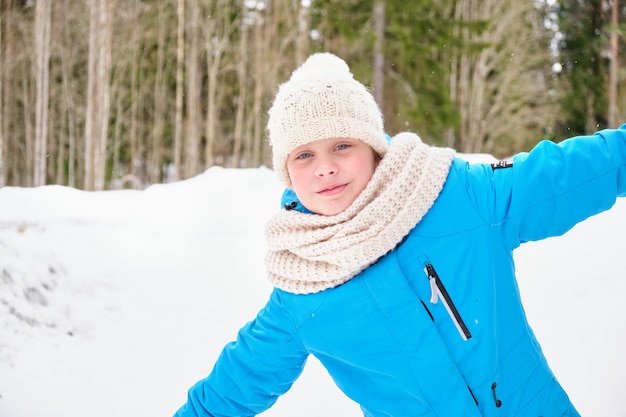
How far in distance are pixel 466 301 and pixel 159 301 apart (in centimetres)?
278

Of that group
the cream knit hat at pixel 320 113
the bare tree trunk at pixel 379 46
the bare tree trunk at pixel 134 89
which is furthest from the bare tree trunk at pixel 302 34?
the cream knit hat at pixel 320 113

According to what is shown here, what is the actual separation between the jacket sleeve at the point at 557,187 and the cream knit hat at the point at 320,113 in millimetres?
396

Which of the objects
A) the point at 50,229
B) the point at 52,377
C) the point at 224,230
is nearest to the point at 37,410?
the point at 52,377

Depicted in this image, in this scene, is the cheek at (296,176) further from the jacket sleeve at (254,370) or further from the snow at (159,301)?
the snow at (159,301)

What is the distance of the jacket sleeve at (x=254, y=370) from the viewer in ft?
5.12

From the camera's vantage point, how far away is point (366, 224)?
1.45 m

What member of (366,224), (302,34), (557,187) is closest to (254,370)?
(366,224)

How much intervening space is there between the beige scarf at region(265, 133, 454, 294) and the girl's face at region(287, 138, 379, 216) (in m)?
0.04

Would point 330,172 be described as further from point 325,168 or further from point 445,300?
point 445,300

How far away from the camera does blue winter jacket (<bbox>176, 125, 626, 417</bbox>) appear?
4.37 ft

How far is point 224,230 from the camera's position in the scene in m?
4.56

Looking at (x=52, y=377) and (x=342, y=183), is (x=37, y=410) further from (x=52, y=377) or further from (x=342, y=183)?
(x=342, y=183)

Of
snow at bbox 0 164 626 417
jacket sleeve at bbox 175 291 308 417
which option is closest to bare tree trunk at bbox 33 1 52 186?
snow at bbox 0 164 626 417

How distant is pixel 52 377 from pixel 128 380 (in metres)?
0.41
